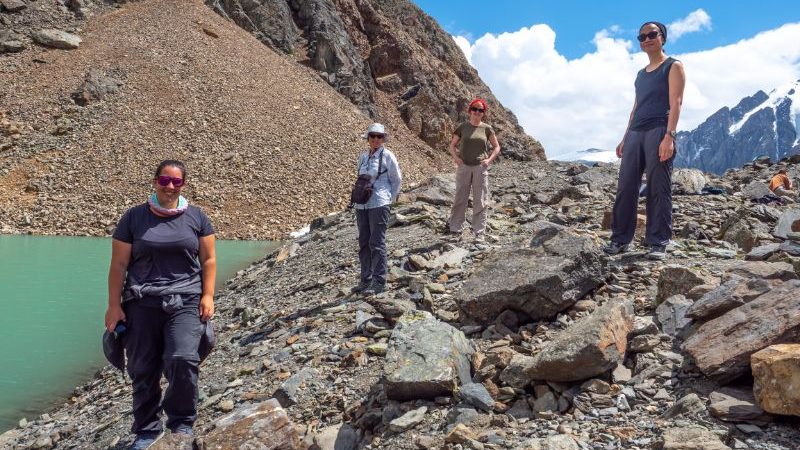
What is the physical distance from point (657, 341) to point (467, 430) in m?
1.66

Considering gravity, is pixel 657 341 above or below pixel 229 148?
below

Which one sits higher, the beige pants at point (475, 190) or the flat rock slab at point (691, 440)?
the beige pants at point (475, 190)

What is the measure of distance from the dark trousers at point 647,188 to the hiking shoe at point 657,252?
5 centimetres

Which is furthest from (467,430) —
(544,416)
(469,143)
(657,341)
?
(469,143)

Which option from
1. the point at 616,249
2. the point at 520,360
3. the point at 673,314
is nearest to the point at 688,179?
the point at 616,249

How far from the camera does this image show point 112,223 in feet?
71.2

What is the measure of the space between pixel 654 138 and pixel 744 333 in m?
3.13

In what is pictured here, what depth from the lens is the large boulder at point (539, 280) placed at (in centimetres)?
526

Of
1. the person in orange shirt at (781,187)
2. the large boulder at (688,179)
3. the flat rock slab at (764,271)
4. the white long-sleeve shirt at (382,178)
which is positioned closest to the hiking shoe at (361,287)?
the white long-sleeve shirt at (382,178)

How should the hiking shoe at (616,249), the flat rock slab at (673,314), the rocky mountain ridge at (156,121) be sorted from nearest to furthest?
the flat rock slab at (673,314), the hiking shoe at (616,249), the rocky mountain ridge at (156,121)

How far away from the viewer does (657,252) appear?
6219mm

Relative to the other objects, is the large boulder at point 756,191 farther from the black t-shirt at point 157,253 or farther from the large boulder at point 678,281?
the black t-shirt at point 157,253

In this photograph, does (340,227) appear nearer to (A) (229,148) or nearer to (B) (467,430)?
→ (B) (467,430)

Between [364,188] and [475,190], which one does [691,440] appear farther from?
[475,190]
